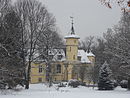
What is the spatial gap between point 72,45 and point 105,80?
29.1 metres

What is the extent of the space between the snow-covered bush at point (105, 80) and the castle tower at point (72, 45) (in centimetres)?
2772

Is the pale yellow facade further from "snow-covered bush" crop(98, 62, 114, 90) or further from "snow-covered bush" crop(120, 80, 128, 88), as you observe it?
"snow-covered bush" crop(98, 62, 114, 90)

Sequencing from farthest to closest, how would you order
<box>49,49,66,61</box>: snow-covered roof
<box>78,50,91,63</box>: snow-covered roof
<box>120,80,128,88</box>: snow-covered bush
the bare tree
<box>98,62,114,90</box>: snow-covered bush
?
1. <box>78,50,91,63</box>: snow-covered roof
2. <box>120,80,128,88</box>: snow-covered bush
3. <box>49,49,66,61</box>: snow-covered roof
4. <box>98,62,114,90</box>: snow-covered bush
5. the bare tree

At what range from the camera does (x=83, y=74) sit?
54.6m

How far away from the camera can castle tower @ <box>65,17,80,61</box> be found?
6850 centimetres

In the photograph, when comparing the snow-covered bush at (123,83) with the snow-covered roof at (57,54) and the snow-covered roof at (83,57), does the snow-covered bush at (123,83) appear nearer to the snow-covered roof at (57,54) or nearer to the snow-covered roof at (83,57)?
the snow-covered roof at (57,54)

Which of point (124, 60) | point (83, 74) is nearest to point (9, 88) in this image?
point (124, 60)

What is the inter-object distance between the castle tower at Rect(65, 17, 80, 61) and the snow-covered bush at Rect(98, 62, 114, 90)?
27.7 meters

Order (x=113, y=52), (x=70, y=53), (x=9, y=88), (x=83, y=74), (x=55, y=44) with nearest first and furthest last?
1. (x=9, y=88)
2. (x=113, y=52)
3. (x=55, y=44)
4. (x=83, y=74)
5. (x=70, y=53)

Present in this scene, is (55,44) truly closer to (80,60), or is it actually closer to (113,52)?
(113,52)

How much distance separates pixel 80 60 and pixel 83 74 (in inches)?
678

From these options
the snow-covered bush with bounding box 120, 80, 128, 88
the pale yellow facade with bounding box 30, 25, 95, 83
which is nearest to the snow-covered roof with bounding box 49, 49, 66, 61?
the pale yellow facade with bounding box 30, 25, 95, 83

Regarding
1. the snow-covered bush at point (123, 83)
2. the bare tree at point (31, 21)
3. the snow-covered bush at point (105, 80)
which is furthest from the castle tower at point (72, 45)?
Result: the bare tree at point (31, 21)

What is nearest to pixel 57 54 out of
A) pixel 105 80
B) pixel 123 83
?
pixel 123 83
